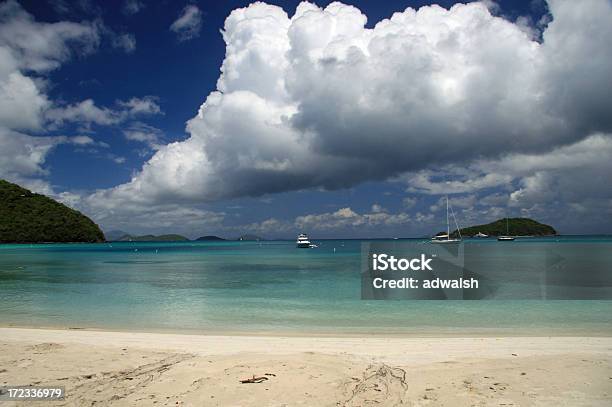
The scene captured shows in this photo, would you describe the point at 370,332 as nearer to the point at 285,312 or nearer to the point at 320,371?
the point at 285,312

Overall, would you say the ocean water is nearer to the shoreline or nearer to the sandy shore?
the shoreline

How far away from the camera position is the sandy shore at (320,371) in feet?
26.3

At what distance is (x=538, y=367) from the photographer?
9.97 metres

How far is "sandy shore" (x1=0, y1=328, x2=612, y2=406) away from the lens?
8.02 meters

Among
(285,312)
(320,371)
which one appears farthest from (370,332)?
(320,371)

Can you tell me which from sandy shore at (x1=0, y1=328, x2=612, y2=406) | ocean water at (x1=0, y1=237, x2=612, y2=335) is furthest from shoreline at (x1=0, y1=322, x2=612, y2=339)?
sandy shore at (x1=0, y1=328, x2=612, y2=406)

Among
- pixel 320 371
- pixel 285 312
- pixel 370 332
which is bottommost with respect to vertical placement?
pixel 285 312

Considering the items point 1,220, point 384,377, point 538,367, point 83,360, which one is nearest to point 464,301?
point 538,367

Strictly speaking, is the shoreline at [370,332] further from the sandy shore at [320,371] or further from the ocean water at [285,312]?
the sandy shore at [320,371]

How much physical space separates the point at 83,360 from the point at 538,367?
12480mm

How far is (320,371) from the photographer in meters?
9.66

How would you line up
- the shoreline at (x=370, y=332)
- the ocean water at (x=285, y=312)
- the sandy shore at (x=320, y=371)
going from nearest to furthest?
the sandy shore at (x=320, y=371), the shoreline at (x=370, y=332), the ocean water at (x=285, y=312)

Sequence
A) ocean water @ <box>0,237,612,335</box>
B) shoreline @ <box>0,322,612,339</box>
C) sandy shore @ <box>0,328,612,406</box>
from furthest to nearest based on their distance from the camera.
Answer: ocean water @ <box>0,237,612,335</box> < shoreline @ <box>0,322,612,339</box> < sandy shore @ <box>0,328,612,406</box>

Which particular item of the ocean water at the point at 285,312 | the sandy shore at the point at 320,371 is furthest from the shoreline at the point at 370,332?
the sandy shore at the point at 320,371
